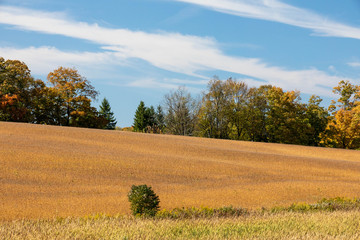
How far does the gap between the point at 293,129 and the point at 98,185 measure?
40747mm

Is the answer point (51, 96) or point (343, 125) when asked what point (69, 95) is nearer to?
point (51, 96)

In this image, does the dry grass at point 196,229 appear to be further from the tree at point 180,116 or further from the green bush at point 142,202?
the tree at point 180,116

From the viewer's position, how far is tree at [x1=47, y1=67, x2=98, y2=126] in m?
45.8

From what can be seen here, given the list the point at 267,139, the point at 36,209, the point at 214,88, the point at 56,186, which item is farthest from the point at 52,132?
the point at 267,139

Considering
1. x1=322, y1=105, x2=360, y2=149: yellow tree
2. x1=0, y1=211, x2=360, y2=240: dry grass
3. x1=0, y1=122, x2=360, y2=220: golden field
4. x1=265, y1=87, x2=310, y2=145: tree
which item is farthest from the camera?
x1=265, y1=87, x2=310, y2=145: tree

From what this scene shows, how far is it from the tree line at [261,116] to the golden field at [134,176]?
28.8m

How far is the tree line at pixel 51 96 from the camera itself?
145ft

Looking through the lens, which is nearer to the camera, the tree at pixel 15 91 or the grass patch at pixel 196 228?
the grass patch at pixel 196 228

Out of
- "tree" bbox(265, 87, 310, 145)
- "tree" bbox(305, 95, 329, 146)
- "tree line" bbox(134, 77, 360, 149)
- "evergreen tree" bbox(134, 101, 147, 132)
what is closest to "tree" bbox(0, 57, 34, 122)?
"tree line" bbox(134, 77, 360, 149)

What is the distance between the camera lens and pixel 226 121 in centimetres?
5212

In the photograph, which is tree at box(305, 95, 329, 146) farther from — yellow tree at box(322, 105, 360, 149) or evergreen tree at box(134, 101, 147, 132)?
evergreen tree at box(134, 101, 147, 132)

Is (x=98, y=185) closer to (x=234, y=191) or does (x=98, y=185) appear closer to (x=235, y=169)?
(x=234, y=191)

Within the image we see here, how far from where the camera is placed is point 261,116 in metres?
51.0

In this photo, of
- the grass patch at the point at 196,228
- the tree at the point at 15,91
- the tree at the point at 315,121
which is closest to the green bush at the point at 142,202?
the grass patch at the point at 196,228
